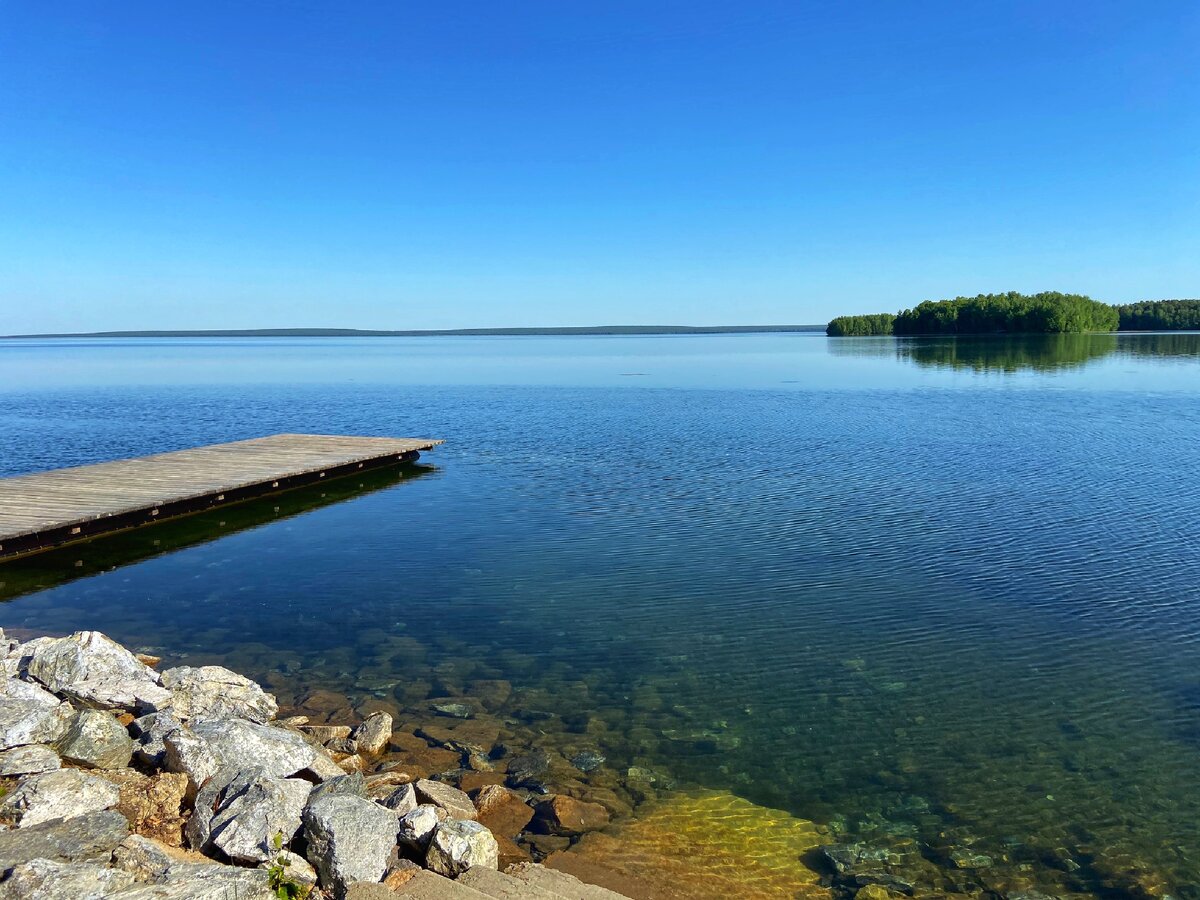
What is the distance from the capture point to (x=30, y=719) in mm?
7848

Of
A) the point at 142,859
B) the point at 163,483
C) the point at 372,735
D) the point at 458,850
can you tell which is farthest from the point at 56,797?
the point at 163,483

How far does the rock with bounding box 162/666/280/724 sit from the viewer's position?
9.33 meters

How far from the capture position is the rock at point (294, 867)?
20.6 feet

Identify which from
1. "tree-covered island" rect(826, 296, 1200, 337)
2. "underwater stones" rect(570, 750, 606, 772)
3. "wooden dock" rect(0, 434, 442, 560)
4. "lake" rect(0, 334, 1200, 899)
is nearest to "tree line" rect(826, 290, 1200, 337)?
"tree-covered island" rect(826, 296, 1200, 337)

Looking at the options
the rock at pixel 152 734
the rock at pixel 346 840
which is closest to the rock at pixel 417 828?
the rock at pixel 346 840

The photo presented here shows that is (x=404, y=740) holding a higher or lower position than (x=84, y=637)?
lower

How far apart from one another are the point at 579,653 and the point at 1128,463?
2074cm

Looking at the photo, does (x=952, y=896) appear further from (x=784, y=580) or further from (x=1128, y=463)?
(x=1128, y=463)

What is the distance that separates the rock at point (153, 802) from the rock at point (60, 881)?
3.27 ft

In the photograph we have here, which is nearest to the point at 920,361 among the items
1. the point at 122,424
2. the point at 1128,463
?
the point at 1128,463

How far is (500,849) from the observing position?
7566 millimetres

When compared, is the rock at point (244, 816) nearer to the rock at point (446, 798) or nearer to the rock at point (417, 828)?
the rock at point (417, 828)

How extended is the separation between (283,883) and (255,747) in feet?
7.41

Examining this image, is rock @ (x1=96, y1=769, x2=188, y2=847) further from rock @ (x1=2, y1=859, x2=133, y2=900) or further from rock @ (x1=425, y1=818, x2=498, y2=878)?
rock @ (x1=425, y1=818, x2=498, y2=878)
